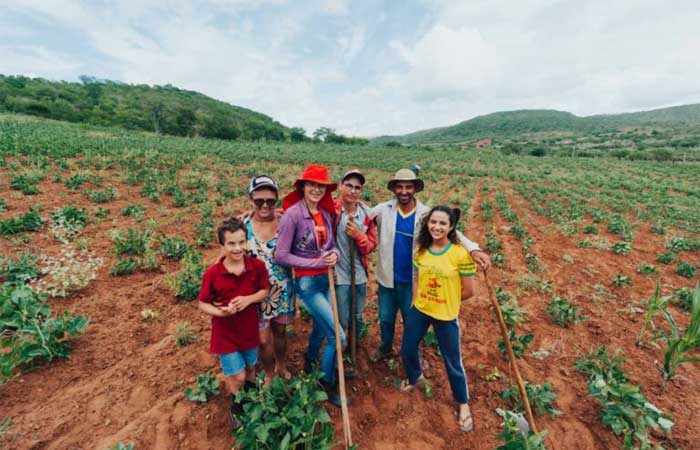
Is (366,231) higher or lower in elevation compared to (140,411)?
higher

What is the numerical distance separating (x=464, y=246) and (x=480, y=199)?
1195cm

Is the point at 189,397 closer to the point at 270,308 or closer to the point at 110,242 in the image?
the point at 270,308

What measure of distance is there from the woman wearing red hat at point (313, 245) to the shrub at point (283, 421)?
266mm

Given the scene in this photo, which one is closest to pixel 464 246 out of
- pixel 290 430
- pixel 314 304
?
pixel 314 304

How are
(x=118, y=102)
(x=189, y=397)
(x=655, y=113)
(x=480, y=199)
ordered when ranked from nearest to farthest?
1. (x=189, y=397)
2. (x=480, y=199)
3. (x=118, y=102)
4. (x=655, y=113)

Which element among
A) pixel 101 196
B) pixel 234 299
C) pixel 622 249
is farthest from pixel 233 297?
pixel 622 249

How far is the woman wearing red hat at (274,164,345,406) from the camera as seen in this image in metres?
2.38

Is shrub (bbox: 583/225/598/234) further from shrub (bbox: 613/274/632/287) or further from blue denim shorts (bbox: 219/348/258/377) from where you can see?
blue denim shorts (bbox: 219/348/258/377)

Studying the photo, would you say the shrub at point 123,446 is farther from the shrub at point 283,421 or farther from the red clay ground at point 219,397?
the shrub at point 283,421

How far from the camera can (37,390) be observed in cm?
263

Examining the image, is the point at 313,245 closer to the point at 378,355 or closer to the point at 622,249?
the point at 378,355

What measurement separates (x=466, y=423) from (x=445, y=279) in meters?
1.36

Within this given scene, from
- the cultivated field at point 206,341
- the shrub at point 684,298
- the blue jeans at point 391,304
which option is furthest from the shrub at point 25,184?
the shrub at point 684,298

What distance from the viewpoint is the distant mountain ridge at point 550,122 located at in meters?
111
